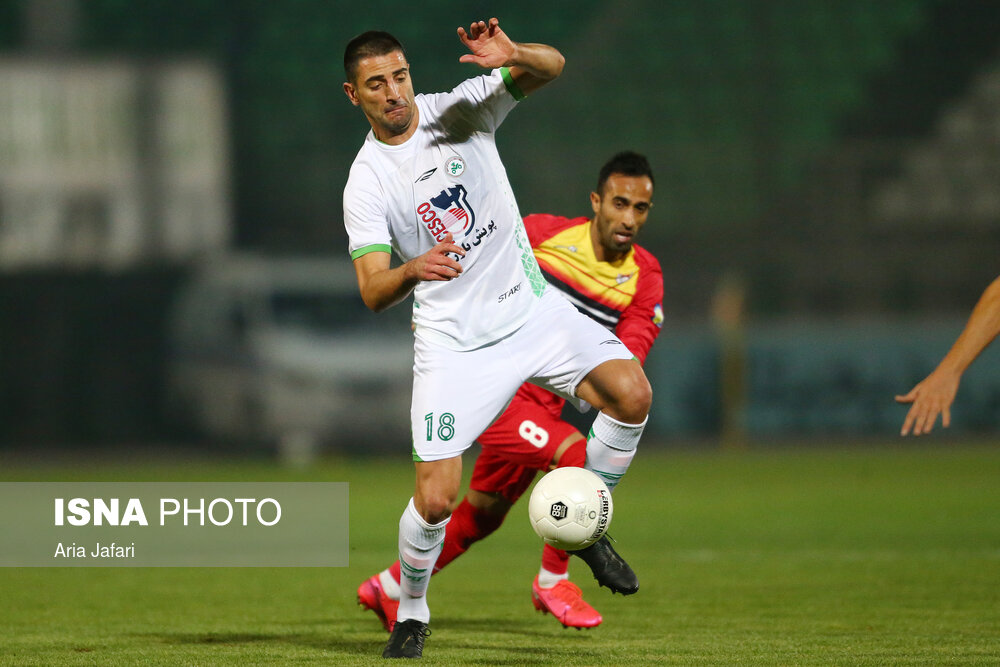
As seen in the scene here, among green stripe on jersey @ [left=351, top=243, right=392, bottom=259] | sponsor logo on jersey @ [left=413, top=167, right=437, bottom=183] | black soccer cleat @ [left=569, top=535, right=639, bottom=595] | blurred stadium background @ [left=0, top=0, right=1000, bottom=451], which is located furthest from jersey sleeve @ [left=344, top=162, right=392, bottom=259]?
blurred stadium background @ [left=0, top=0, right=1000, bottom=451]

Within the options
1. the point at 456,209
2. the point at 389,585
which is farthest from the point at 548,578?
the point at 456,209

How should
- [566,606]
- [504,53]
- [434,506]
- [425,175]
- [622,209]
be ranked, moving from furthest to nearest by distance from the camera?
[622,209]
[566,606]
[425,175]
[434,506]
[504,53]

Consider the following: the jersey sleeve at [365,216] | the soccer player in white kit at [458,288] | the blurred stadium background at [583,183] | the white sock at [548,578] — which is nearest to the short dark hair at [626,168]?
the soccer player in white kit at [458,288]

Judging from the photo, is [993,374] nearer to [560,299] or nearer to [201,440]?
[201,440]

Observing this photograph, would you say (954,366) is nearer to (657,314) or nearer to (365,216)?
(365,216)

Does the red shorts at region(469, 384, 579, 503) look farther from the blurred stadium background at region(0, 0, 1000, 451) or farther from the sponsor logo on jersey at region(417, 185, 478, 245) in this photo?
the blurred stadium background at region(0, 0, 1000, 451)

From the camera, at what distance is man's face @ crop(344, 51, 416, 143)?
5.11 meters

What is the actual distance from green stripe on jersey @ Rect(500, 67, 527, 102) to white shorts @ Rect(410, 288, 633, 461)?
2.68 ft

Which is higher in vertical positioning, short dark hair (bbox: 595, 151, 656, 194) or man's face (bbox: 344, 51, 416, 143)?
man's face (bbox: 344, 51, 416, 143)

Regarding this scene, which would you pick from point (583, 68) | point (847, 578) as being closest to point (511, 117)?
point (583, 68)

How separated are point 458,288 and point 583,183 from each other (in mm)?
14131

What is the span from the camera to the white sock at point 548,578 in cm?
604

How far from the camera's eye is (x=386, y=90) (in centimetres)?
A: 513

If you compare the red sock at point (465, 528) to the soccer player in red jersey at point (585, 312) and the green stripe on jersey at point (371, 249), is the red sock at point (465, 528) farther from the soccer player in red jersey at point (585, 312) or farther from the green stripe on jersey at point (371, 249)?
the green stripe on jersey at point (371, 249)
